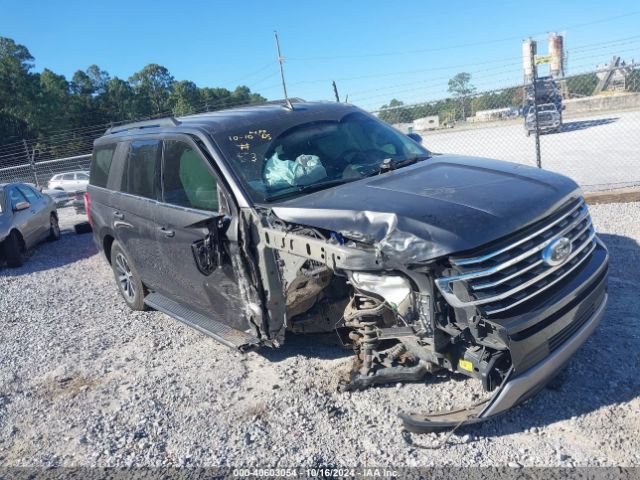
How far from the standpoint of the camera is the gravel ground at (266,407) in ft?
9.53

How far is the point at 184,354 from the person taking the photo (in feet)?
14.8

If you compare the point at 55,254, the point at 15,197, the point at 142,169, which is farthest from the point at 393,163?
the point at 15,197

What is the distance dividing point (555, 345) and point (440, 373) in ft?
2.94

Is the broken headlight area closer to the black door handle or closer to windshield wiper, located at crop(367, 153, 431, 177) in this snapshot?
windshield wiper, located at crop(367, 153, 431, 177)

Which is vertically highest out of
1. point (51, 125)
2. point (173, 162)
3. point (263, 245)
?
point (51, 125)

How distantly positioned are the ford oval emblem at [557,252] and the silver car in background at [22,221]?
28.5 ft

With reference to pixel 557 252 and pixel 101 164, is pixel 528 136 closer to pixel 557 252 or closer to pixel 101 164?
pixel 101 164

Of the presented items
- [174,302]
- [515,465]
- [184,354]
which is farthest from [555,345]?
[174,302]

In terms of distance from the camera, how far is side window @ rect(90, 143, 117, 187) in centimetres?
562

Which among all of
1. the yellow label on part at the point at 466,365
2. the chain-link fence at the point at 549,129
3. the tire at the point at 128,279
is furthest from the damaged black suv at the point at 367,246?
the chain-link fence at the point at 549,129

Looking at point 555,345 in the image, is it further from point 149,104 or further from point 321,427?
point 149,104

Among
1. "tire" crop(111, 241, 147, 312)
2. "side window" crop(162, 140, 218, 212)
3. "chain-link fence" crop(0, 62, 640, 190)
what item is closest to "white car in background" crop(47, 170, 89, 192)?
"chain-link fence" crop(0, 62, 640, 190)

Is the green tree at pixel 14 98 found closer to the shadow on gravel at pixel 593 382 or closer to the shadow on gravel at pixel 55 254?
the shadow on gravel at pixel 55 254

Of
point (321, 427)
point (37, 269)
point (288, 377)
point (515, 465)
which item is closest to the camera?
point (515, 465)
